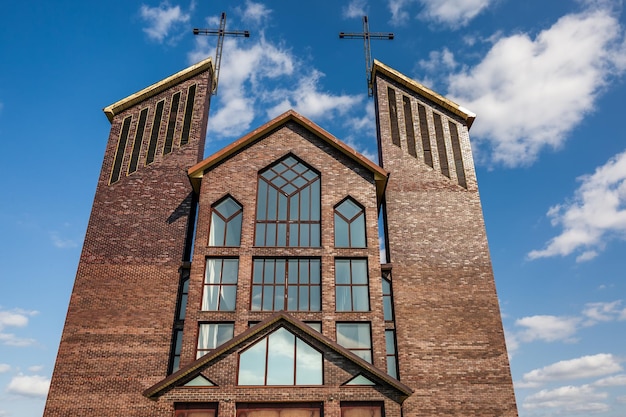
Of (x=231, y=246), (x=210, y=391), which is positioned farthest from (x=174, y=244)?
(x=210, y=391)

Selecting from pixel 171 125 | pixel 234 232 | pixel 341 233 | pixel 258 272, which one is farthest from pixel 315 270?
pixel 171 125

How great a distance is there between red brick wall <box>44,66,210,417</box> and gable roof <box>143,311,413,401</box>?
191 inches

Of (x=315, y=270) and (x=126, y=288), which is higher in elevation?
(x=315, y=270)

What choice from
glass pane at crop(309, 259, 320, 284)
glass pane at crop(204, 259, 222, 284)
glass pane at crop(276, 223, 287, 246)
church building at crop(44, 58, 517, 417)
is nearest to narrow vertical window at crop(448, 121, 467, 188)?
church building at crop(44, 58, 517, 417)

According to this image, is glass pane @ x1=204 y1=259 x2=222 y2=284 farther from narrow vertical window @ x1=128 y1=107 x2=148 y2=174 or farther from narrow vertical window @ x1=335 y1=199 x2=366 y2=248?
narrow vertical window @ x1=128 y1=107 x2=148 y2=174

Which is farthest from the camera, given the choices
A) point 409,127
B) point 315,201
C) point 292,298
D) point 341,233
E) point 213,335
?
point 409,127

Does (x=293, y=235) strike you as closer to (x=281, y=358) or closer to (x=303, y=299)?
(x=303, y=299)

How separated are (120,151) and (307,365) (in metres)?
16.4

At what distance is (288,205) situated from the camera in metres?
23.3

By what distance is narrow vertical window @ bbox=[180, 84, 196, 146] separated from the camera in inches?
1051

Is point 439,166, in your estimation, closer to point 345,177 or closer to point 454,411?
point 345,177

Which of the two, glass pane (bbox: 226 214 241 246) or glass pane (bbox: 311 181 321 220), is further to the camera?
glass pane (bbox: 311 181 321 220)

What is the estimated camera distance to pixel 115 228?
77.8 ft

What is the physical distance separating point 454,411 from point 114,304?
1514 cm
